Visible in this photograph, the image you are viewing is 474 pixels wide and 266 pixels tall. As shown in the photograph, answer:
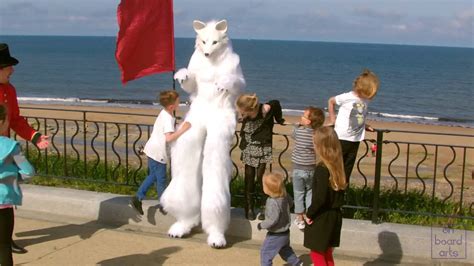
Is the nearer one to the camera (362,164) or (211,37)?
(211,37)

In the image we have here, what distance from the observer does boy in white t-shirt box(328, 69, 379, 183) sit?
17.0ft

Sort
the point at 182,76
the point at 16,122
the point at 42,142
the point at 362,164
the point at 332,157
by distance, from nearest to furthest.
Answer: the point at 332,157, the point at 42,142, the point at 16,122, the point at 182,76, the point at 362,164

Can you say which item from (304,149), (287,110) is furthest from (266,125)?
(287,110)

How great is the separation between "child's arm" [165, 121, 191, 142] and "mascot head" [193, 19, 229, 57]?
69cm

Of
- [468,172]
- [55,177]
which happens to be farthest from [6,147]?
[468,172]

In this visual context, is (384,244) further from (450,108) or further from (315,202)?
(450,108)

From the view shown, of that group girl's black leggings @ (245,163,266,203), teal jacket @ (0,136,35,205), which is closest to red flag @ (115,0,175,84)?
girl's black leggings @ (245,163,266,203)

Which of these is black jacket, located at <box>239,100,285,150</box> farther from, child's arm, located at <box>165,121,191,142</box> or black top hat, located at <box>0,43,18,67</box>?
black top hat, located at <box>0,43,18,67</box>

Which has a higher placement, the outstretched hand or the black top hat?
the black top hat

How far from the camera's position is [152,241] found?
5.48 metres

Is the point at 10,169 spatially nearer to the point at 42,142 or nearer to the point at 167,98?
the point at 42,142

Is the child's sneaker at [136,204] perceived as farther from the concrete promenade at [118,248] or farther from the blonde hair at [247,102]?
the blonde hair at [247,102]

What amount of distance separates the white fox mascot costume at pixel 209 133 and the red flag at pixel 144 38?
0.47m

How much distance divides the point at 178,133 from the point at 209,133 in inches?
12.2
